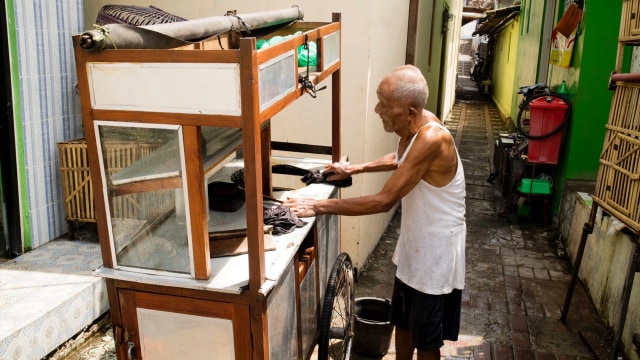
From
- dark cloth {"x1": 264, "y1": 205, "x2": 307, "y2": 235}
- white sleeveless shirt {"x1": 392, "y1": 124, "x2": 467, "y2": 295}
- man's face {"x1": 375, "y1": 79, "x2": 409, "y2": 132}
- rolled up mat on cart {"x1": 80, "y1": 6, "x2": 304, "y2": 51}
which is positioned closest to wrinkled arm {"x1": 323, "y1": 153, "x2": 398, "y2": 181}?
white sleeveless shirt {"x1": 392, "y1": 124, "x2": 467, "y2": 295}

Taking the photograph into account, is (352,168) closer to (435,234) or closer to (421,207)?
(421,207)

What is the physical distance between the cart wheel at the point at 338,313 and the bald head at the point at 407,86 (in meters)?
1.21

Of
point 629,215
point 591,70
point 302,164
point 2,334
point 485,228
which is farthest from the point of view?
point 485,228

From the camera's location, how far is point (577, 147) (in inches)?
260

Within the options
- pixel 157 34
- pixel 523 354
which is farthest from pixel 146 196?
pixel 523 354

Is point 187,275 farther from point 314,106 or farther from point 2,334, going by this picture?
point 314,106

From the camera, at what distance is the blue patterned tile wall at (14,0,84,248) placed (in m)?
4.56

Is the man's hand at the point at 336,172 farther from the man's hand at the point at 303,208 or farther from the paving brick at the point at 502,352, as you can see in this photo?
the paving brick at the point at 502,352

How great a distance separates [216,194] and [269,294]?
0.89 metres

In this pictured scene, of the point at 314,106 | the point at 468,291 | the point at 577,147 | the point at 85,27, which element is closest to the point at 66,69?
the point at 85,27

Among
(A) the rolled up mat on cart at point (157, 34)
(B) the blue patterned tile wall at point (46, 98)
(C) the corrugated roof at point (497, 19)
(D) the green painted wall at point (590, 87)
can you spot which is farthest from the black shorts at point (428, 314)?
(C) the corrugated roof at point (497, 19)

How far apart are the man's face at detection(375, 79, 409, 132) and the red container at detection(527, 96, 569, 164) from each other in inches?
172

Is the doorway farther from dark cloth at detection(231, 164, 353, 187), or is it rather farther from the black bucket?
the black bucket

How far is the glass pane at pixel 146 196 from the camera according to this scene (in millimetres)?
2215
